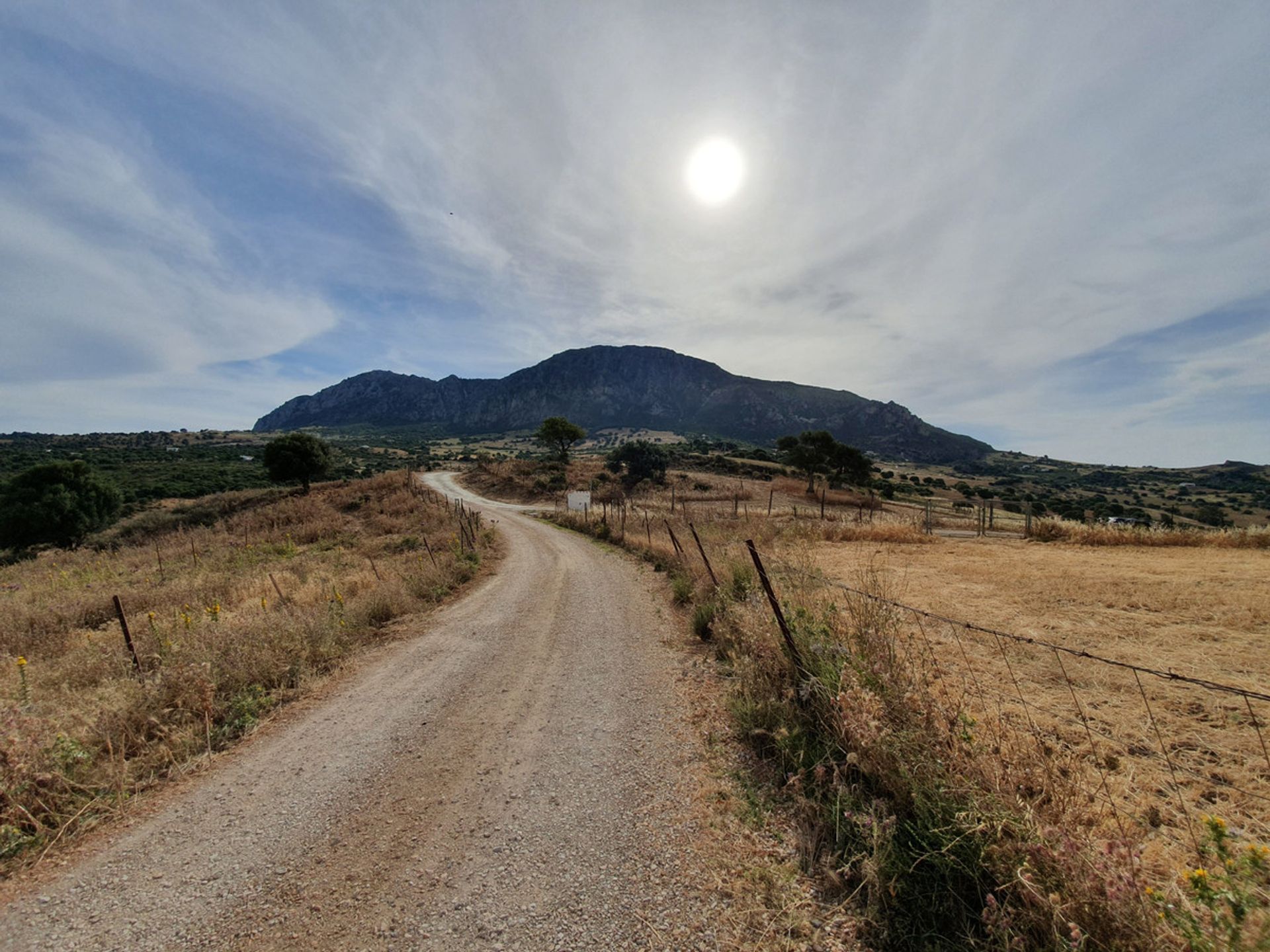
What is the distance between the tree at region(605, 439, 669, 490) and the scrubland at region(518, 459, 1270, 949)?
4108 centimetres

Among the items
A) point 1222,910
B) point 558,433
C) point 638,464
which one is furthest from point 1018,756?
point 558,433

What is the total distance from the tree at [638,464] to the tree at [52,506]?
42705mm

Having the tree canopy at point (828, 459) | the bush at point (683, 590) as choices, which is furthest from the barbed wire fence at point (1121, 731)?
the tree canopy at point (828, 459)

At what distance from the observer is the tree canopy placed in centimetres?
5247

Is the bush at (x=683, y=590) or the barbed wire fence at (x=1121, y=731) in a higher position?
the barbed wire fence at (x=1121, y=731)

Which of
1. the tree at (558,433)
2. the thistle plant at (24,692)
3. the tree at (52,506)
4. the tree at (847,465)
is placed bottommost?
the tree at (52,506)

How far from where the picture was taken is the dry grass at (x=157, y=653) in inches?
174

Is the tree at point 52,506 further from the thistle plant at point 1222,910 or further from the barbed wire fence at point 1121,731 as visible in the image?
the thistle plant at point 1222,910

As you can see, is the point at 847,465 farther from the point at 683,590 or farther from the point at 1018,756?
the point at 1018,756

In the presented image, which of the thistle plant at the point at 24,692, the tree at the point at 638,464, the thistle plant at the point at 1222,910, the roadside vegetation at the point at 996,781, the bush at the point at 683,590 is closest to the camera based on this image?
the thistle plant at the point at 1222,910

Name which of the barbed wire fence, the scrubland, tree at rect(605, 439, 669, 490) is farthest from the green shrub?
tree at rect(605, 439, 669, 490)

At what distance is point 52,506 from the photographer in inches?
1328

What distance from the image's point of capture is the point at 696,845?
3.81m

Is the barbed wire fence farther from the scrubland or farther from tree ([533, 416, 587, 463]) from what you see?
tree ([533, 416, 587, 463])
